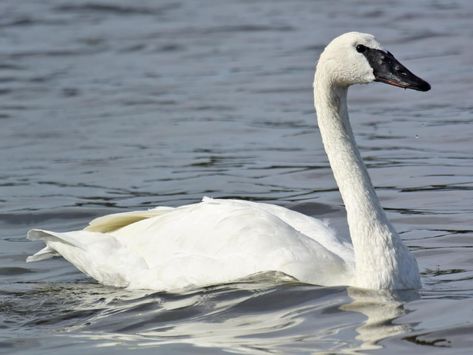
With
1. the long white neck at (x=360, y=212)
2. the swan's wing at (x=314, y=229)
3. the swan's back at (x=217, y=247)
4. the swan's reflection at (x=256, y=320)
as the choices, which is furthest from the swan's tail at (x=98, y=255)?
the long white neck at (x=360, y=212)

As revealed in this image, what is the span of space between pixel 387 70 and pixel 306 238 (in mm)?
1182

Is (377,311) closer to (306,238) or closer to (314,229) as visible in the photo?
(306,238)

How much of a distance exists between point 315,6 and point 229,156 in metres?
9.89

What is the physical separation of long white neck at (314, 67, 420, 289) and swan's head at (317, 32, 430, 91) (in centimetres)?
8

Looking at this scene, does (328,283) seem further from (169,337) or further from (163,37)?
(163,37)

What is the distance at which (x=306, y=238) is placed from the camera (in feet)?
27.8

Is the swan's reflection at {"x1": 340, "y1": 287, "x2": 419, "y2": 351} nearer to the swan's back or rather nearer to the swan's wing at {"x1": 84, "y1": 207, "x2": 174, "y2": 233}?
the swan's back

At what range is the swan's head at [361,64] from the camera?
27.1 ft

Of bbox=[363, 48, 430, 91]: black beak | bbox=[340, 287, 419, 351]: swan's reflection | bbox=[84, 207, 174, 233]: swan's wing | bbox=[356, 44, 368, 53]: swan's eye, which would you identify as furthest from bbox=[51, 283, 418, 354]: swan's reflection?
bbox=[356, 44, 368, 53]: swan's eye

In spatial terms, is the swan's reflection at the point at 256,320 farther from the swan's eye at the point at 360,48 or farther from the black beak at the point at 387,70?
the swan's eye at the point at 360,48

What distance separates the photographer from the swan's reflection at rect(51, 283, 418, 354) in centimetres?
729

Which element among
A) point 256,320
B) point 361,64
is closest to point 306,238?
point 256,320

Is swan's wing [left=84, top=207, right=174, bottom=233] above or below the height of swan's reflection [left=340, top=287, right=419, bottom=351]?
above

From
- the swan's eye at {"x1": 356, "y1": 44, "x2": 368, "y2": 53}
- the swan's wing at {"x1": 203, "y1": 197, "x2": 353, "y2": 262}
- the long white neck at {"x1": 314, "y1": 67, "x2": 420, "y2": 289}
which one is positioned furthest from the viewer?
the swan's wing at {"x1": 203, "y1": 197, "x2": 353, "y2": 262}
